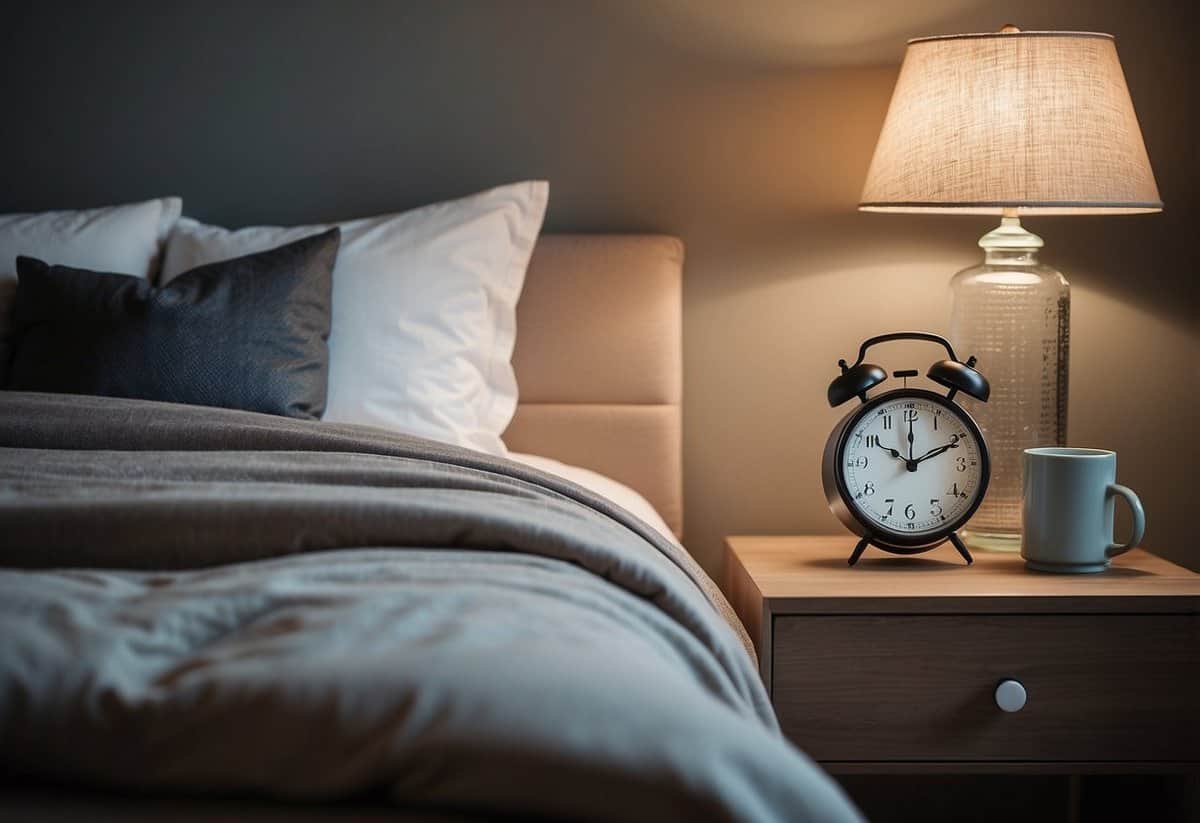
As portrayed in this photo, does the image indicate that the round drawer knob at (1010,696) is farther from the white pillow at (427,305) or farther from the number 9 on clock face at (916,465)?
the white pillow at (427,305)

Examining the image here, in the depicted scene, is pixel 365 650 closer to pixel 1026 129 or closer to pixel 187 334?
pixel 187 334

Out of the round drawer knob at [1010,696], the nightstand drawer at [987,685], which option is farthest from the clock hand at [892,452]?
the round drawer knob at [1010,696]

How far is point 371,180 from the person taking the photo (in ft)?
8.07

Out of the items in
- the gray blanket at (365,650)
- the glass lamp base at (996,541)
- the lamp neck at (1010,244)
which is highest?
the lamp neck at (1010,244)

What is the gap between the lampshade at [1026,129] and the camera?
1923mm

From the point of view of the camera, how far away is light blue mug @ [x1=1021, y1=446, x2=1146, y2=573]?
1.86 metres

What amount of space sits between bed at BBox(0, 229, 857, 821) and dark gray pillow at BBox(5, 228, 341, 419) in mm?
319

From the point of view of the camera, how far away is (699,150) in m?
2.41

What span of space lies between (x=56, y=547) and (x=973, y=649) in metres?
1.24

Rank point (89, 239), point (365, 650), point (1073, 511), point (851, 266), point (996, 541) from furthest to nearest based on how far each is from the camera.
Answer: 1. point (851, 266)
2. point (89, 239)
3. point (996, 541)
4. point (1073, 511)
5. point (365, 650)

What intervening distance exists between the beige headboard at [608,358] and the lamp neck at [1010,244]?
22.5 inches

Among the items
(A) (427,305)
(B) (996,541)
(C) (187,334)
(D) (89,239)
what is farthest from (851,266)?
(D) (89,239)

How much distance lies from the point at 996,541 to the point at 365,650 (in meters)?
1.48

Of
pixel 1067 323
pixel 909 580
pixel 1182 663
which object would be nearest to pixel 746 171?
pixel 1067 323
